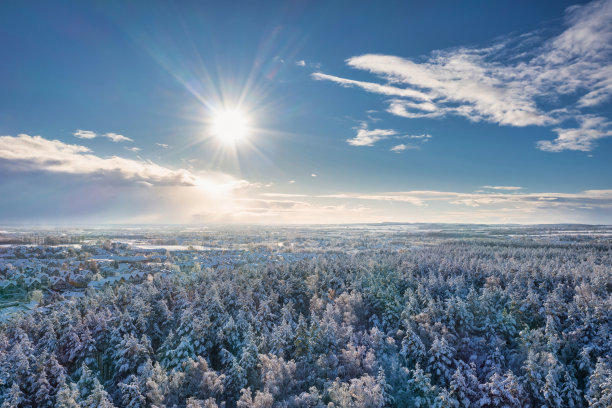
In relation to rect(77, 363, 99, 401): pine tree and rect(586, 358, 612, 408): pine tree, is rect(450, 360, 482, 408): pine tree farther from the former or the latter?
rect(77, 363, 99, 401): pine tree

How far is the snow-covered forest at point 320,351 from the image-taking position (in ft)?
129

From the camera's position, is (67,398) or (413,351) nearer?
(67,398)

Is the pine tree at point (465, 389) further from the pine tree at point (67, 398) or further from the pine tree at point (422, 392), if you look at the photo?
the pine tree at point (67, 398)

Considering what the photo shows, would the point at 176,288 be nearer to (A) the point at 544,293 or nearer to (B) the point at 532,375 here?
(B) the point at 532,375

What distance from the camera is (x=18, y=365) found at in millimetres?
40281

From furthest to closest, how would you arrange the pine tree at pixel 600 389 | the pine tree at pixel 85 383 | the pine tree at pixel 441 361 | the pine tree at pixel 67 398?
the pine tree at pixel 441 361 → the pine tree at pixel 85 383 → the pine tree at pixel 600 389 → the pine tree at pixel 67 398

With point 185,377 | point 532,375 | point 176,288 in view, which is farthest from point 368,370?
point 176,288

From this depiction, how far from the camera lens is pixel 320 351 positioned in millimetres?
50656

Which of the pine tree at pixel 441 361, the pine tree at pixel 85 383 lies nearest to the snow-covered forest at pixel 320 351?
the pine tree at pixel 85 383

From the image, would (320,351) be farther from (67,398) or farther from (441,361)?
(67,398)

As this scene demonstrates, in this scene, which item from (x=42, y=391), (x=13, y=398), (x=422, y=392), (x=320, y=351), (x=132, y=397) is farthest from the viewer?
(x=320, y=351)

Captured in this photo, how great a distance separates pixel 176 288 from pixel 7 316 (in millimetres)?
47773

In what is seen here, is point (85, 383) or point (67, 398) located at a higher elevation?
point (67, 398)

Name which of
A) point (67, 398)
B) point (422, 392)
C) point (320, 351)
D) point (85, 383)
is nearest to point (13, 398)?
point (85, 383)
